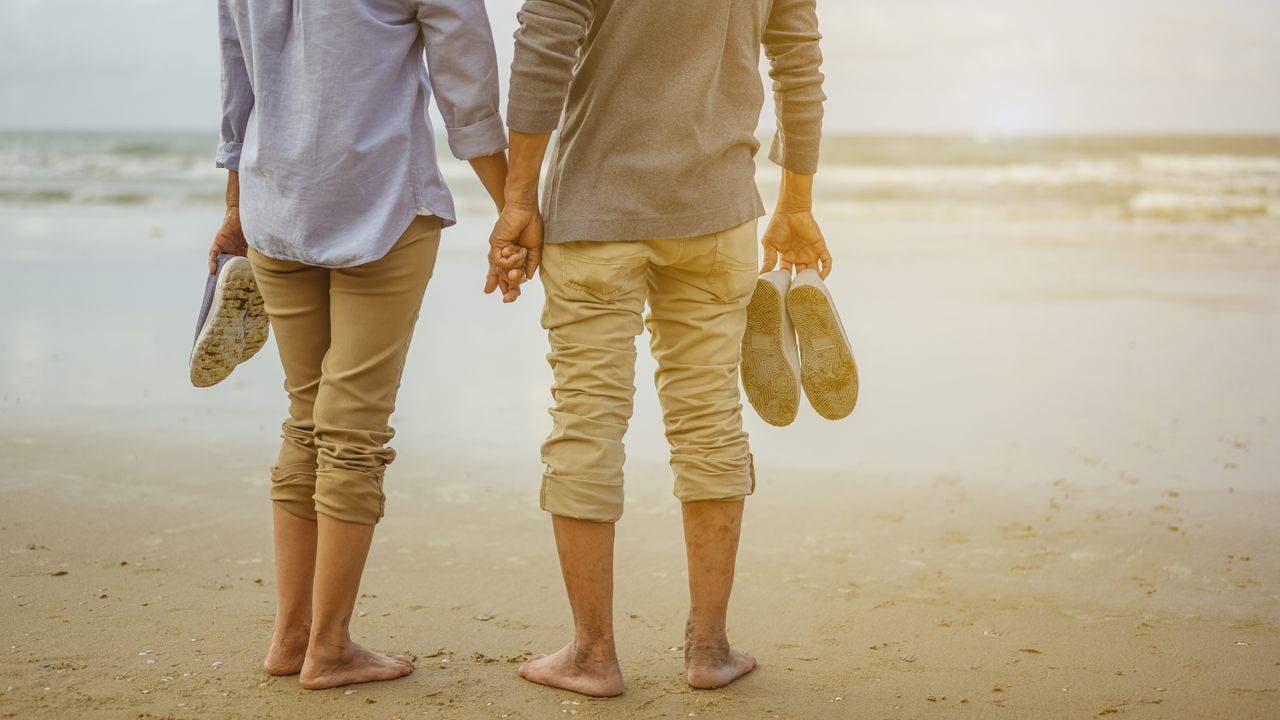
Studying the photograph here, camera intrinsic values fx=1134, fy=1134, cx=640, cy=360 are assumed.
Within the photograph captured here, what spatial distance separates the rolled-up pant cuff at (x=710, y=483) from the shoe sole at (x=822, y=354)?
0.39 meters

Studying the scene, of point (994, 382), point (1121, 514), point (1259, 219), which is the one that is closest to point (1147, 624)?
point (1121, 514)

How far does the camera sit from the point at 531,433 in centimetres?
459

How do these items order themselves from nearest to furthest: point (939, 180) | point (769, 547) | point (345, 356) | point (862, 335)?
point (345, 356), point (769, 547), point (862, 335), point (939, 180)

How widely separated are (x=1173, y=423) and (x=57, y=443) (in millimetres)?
4458

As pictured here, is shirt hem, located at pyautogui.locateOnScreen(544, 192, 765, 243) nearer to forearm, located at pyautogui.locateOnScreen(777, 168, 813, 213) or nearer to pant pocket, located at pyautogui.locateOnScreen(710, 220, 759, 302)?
pant pocket, located at pyautogui.locateOnScreen(710, 220, 759, 302)

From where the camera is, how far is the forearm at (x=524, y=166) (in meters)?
2.25

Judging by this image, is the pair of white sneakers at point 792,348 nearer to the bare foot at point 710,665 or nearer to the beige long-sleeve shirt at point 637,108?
the beige long-sleeve shirt at point 637,108

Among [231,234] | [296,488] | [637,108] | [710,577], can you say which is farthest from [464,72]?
[710,577]

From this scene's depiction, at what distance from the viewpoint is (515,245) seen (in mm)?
2295

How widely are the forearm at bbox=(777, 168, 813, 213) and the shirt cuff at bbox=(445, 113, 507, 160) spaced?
0.73 m

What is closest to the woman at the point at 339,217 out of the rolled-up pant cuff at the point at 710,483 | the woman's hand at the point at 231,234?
the woman's hand at the point at 231,234

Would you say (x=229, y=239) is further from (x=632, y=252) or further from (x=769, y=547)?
(x=769, y=547)

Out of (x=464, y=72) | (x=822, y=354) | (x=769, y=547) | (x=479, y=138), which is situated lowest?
(x=769, y=547)

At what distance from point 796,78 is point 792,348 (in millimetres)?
630
